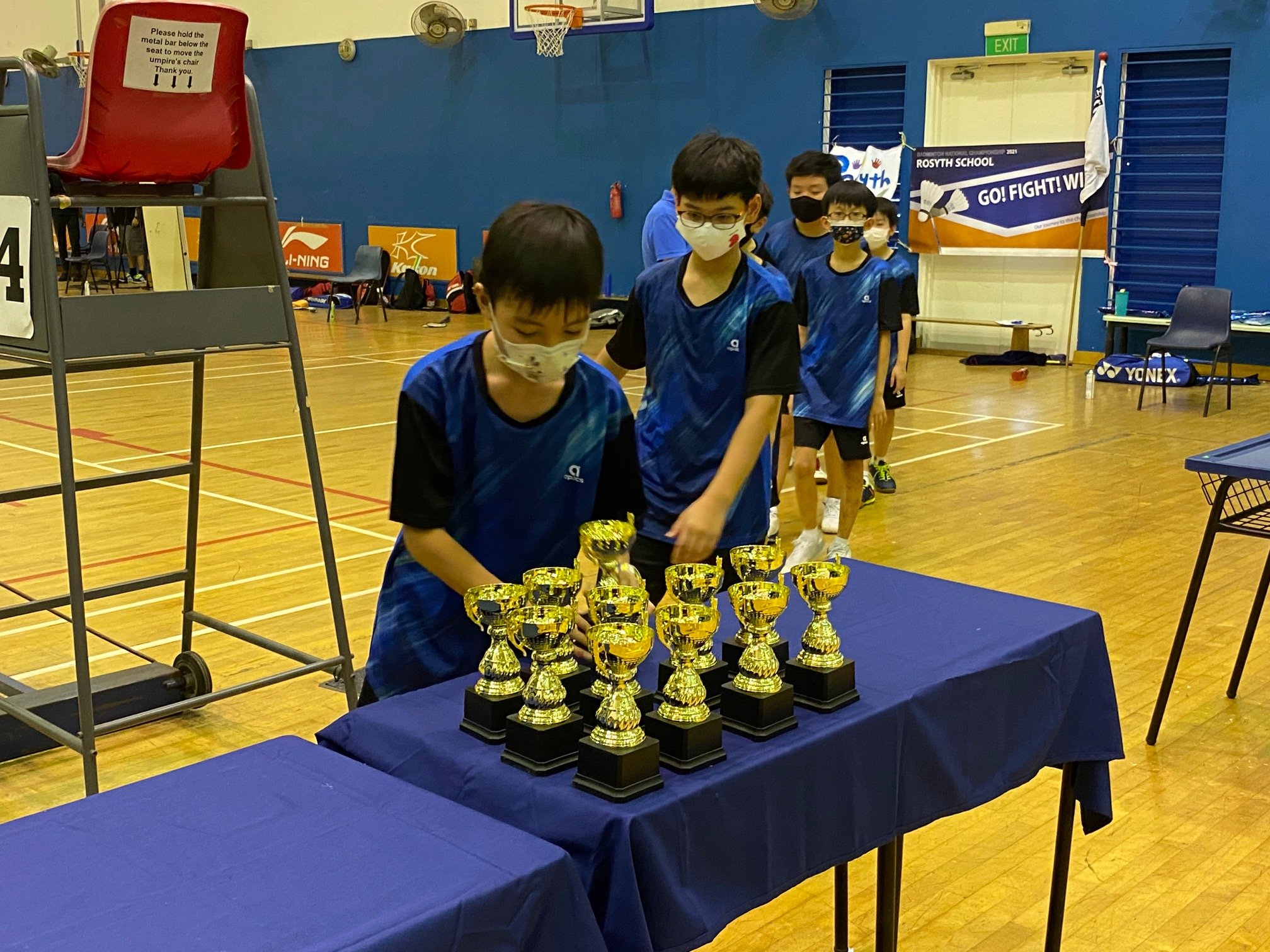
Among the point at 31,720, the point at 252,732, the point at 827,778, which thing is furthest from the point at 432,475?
the point at 252,732

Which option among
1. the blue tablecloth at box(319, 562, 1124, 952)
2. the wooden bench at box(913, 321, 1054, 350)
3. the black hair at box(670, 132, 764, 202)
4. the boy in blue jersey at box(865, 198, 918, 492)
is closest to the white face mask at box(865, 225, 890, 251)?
the boy in blue jersey at box(865, 198, 918, 492)

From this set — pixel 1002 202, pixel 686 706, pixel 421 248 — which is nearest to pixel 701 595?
pixel 686 706

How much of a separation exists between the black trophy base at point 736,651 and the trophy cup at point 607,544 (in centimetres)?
18

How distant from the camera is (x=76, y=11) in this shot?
21547mm

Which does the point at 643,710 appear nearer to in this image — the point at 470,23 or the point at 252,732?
the point at 252,732

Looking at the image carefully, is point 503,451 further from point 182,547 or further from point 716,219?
point 182,547

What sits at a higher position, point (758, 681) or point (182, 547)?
point (758, 681)

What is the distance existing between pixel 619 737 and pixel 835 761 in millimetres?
366

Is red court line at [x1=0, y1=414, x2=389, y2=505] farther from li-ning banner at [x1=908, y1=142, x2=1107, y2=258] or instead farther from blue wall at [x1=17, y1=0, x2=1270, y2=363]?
li-ning banner at [x1=908, y1=142, x2=1107, y2=258]

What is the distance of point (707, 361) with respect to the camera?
320 centimetres

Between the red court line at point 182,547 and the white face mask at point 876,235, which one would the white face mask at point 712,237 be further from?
the white face mask at point 876,235

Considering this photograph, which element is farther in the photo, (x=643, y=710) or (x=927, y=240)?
(x=927, y=240)

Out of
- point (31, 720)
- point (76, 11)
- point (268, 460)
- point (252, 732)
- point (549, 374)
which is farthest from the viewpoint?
point (76, 11)

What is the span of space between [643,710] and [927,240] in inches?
512
